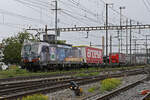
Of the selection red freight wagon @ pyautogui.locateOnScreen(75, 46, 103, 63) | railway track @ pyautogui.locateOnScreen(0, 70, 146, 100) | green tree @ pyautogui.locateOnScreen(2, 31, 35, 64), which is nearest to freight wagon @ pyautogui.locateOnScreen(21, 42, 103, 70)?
red freight wagon @ pyautogui.locateOnScreen(75, 46, 103, 63)

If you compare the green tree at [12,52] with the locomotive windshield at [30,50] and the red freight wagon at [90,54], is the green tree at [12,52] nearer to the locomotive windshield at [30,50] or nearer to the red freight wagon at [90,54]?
the red freight wagon at [90,54]

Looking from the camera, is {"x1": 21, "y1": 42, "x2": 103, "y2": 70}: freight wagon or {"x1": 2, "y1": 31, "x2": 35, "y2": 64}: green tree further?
{"x1": 2, "y1": 31, "x2": 35, "y2": 64}: green tree

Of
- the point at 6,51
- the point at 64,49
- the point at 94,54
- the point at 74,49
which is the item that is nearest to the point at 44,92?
the point at 64,49

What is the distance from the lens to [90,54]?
41656mm

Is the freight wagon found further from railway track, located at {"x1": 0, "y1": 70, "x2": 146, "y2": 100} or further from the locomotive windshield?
railway track, located at {"x1": 0, "y1": 70, "x2": 146, "y2": 100}

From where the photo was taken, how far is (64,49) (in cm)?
3556

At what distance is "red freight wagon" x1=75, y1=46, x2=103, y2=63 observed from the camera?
129 ft

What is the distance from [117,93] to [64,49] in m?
22.5

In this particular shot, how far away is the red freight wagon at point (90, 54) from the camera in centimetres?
3947

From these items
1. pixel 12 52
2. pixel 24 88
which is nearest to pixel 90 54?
pixel 12 52

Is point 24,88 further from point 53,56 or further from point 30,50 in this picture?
point 53,56

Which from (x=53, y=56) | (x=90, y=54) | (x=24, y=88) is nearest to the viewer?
(x=24, y=88)

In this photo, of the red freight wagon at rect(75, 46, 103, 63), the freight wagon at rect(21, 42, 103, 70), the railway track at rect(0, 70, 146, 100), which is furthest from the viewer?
the red freight wagon at rect(75, 46, 103, 63)

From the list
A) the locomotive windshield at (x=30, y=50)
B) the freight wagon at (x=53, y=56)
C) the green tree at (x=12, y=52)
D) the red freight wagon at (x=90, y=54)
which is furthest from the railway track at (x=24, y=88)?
the green tree at (x=12, y=52)
